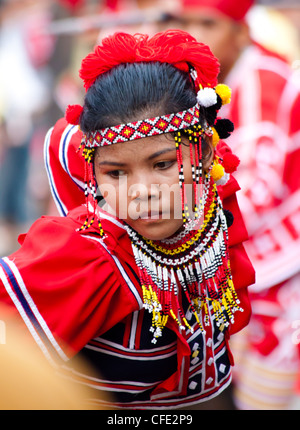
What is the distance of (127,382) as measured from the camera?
175 cm

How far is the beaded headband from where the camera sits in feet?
5.01

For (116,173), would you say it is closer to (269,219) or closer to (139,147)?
(139,147)

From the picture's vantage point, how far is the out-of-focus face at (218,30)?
11.6 feet

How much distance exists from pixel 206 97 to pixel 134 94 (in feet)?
0.62

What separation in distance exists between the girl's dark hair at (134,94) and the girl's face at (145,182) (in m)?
0.07

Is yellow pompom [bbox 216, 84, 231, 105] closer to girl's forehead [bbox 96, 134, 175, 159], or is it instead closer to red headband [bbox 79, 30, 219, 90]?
red headband [bbox 79, 30, 219, 90]

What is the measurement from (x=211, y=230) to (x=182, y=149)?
261mm

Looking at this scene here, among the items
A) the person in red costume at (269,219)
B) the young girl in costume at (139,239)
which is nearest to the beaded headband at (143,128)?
the young girl in costume at (139,239)

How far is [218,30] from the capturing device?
3.60 metres

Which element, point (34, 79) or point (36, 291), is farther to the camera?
point (34, 79)

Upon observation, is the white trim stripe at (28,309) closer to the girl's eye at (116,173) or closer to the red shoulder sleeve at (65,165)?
the girl's eye at (116,173)
